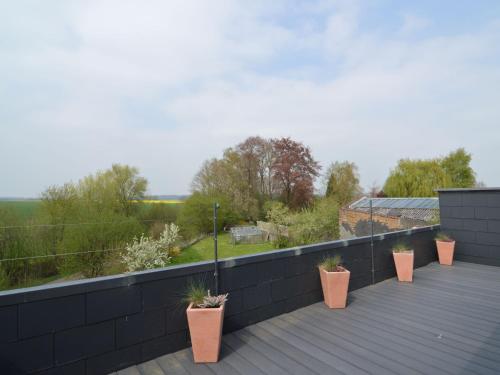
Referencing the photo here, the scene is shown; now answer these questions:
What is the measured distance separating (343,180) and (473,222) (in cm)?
1852

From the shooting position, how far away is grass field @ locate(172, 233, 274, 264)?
13923mm

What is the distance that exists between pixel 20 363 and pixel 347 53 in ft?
24.0

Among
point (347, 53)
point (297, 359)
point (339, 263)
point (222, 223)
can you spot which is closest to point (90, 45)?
point (347, 53)

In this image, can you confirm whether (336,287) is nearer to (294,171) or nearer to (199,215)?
(199,215)

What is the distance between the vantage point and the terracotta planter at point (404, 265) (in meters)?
3.55

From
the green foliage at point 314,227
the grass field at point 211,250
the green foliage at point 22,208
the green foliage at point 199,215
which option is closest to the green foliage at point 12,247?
the green foliage at point 22,208

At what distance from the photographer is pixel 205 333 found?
182 cm

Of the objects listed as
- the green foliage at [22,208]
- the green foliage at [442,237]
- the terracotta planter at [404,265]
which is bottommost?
the terracotta planter at [404,265]

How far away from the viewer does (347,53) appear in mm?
6293

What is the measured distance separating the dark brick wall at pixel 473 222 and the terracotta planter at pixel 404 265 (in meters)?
1.95

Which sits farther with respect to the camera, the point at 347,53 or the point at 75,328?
the point at 347,53

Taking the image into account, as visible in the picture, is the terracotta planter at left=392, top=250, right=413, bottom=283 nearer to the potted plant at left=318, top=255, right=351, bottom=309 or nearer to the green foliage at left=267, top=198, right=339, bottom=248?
the potted plant at left=318, top=255, right=351, bottom=309

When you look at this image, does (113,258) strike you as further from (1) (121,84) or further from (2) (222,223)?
(2) (222,223)

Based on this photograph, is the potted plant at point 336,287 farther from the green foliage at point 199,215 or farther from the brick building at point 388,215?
the green foliage at point 199,215
